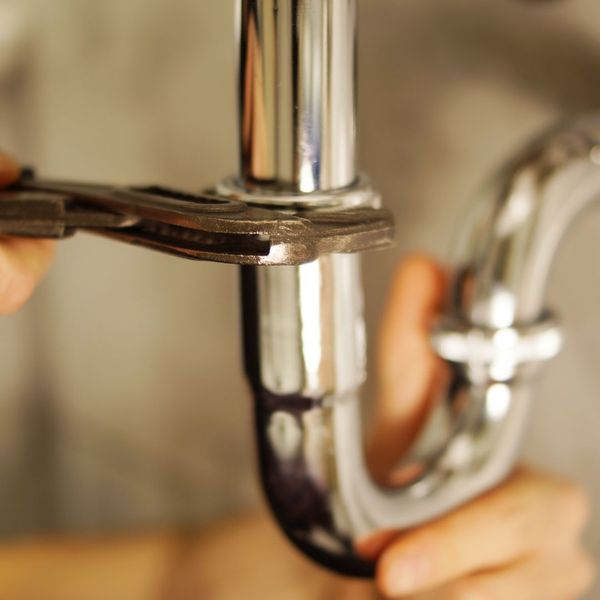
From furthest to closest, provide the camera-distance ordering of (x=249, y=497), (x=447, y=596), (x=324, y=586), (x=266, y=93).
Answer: (x=249, y=497)
(x=324, y=586)
(x=447, y=596)
(x=266, y=93)

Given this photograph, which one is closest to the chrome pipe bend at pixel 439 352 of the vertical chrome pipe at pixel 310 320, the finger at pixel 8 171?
the vertical chrome pipe at pixel 310 320

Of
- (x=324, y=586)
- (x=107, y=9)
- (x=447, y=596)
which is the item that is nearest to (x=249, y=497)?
(x=324, y=586)

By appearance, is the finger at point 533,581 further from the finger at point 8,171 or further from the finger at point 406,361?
the finger at point 8,171

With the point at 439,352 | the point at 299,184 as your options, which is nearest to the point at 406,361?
the point at 439,352

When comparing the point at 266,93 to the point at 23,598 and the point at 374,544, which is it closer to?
the point at 374,544

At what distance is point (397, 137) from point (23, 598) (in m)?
0.35

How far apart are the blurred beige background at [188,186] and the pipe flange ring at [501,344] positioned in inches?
Answer: 3.2

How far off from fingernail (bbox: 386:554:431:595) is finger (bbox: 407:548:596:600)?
0.03 metres

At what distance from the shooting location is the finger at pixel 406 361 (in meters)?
0.36

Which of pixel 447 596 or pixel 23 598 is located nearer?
pixel 447 596

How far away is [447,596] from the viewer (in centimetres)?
33

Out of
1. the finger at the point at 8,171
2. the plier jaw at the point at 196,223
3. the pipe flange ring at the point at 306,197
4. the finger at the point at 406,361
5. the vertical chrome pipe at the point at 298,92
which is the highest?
the vertical chrome pipe at the point at 298,92

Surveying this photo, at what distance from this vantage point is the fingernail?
294 millimetres

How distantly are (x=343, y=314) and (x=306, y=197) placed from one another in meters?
0.04
